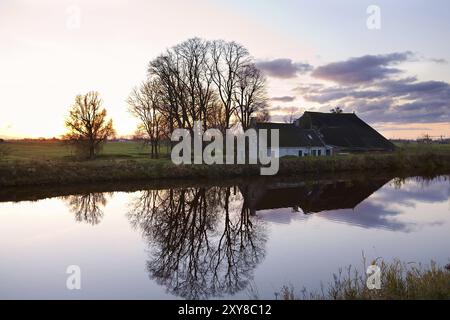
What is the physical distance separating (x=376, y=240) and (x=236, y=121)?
3192 centimetres

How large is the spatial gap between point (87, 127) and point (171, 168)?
48.0 ft

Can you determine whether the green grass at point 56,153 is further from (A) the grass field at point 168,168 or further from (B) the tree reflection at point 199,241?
(B) the tree reflection at point 199,241

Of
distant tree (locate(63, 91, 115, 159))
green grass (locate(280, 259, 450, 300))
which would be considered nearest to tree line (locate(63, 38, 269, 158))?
distant tree (locate(63, 91, 115, 159))

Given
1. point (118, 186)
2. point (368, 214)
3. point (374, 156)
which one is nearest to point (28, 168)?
point (118, 186)

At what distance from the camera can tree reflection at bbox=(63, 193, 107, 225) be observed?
625 inches

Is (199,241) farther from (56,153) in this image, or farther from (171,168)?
(56,153)

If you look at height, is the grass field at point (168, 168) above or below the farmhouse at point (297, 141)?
below

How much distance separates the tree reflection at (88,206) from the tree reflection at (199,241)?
4.91 ft

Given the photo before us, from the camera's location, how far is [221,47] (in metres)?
39.3

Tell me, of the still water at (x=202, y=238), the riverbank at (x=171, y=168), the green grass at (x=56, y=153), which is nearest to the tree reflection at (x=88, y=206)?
the still water at (x=202, y=238)

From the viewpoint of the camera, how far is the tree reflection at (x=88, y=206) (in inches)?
625

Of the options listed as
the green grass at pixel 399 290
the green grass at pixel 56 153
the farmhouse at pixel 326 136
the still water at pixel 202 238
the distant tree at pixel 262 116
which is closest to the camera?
the green grass at pixel 399 290

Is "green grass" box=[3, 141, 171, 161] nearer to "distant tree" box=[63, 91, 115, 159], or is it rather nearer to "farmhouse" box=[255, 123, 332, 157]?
"distant tree" box=[63, 91, 115, 159]

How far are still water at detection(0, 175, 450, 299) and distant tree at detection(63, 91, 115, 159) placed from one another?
15.8 metres
